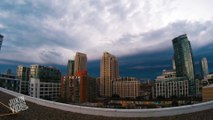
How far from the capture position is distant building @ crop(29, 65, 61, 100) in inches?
1981

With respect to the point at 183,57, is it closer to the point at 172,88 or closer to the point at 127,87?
the point at 172,88

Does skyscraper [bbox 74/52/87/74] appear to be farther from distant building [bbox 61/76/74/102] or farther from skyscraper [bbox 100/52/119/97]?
distant building [bbox 61/76/74/102]

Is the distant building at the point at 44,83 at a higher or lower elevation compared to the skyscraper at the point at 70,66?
lower

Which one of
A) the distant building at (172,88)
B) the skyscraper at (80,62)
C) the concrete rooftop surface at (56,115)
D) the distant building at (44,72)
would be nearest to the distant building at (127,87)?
the distant building at (172,88)

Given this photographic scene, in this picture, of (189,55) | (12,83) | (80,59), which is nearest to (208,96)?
(12,83)

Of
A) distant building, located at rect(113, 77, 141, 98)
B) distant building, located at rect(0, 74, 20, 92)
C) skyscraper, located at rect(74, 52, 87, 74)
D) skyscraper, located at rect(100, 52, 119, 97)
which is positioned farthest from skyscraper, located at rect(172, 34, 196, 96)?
distant building, located at rect(0, 74, 20, 92)

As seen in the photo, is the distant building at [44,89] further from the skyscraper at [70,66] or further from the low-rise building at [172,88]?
the skyscraper at [70,66]

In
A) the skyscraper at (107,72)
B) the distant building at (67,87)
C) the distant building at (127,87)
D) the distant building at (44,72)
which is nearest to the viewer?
the distant building at (67,87)

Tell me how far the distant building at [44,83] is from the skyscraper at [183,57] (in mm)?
69610

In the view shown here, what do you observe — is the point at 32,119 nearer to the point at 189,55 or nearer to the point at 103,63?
the point at 103,63

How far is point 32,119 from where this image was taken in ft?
26.6

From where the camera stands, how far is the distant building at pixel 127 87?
87.6 metres

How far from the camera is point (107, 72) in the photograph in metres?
102

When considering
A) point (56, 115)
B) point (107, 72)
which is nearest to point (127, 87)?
point (107, 72)
